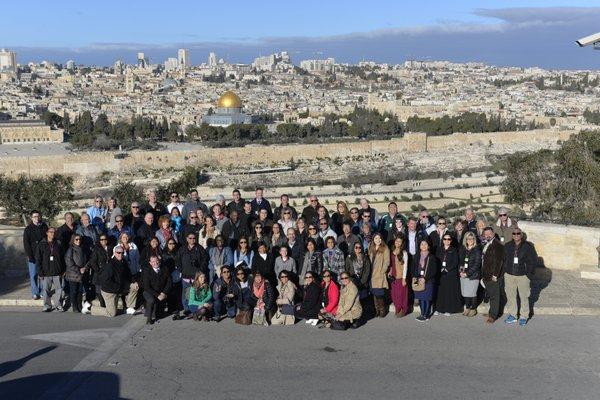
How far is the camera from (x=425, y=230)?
768 cm

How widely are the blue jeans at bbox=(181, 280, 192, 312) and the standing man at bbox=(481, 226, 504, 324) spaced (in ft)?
8.71

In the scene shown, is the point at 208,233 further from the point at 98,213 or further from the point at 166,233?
the point at 98,213

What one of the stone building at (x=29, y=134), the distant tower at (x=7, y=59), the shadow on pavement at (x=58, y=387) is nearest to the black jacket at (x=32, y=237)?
the shadow on pavement at (x=58, y=387)

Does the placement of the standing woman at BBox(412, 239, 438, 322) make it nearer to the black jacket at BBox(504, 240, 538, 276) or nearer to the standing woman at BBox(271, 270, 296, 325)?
the black jacket at BBox(504, 240, 538, 276)

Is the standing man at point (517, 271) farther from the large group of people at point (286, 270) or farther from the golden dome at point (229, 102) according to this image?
the golden dome at point (229, 102)

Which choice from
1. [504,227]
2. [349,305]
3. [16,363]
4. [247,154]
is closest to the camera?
[16,363]

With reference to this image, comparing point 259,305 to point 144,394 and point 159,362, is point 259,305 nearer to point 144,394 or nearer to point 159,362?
point 159,362

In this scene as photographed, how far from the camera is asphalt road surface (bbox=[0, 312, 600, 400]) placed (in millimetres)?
5434

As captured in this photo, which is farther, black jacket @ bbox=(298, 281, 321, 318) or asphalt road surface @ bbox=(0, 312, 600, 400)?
black jacket @ bbox=(298, 281, 321, 318)

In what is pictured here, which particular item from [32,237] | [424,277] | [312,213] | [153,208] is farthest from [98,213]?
[424,277]

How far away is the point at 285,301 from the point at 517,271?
2.06 metres

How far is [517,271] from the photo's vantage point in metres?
6.88

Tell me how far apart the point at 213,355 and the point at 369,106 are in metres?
81.0

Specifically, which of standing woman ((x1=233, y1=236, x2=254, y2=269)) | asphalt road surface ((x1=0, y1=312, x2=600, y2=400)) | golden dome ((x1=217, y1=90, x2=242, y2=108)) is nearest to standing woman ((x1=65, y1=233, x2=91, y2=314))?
asphalt road surface ((x1=0, y1=312, x2=600, y2=400))
